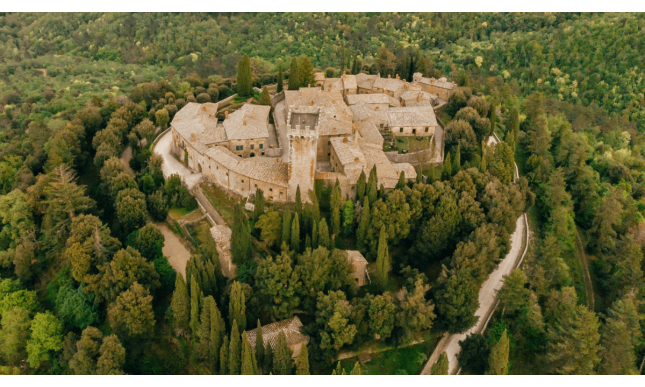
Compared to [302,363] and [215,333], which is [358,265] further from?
[215,333]

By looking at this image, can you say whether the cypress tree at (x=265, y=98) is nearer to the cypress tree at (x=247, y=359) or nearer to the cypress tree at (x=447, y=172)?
the cypress tree at (x=447, y=172)

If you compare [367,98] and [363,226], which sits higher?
[367,98]

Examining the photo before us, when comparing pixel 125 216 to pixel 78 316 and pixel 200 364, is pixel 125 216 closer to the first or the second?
pixel 78 316

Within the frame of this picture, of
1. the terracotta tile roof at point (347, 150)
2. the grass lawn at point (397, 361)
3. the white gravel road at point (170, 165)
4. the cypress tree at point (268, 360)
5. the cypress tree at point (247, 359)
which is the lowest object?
the grass lawn at point (397, 361)

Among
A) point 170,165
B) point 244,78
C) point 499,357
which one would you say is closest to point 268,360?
point 499,357

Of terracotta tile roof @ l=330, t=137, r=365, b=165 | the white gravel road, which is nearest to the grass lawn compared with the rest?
terracotta tile roof @ l=330, t=137, r=365, b=165

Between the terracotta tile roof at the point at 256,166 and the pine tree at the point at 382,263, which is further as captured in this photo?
the terracotta tile roof at the point at 256,166

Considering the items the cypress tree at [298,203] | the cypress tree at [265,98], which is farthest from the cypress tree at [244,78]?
the cypress tree at [298,203]

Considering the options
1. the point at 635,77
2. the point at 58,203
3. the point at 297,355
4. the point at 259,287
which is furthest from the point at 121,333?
the point at 635,77
